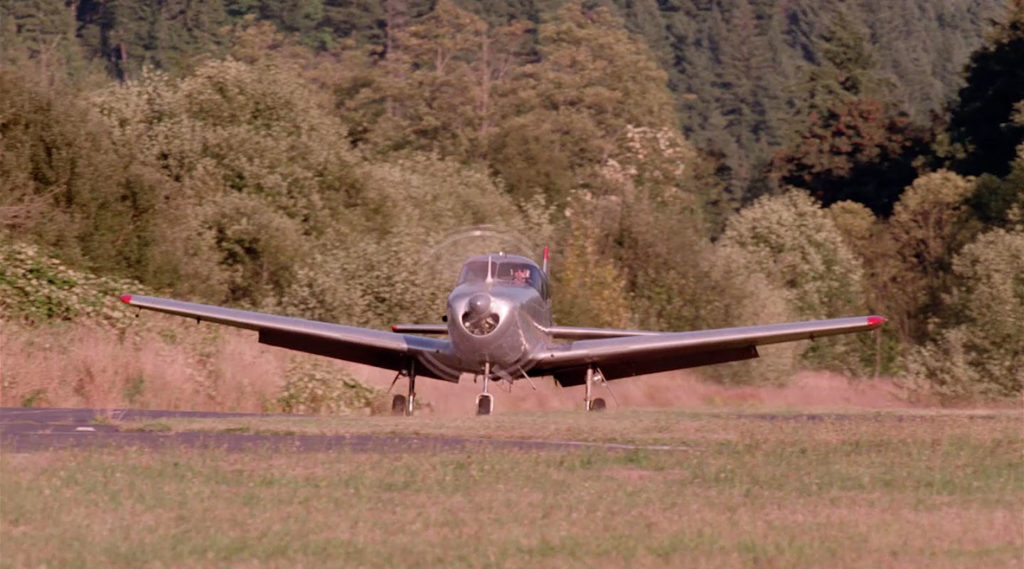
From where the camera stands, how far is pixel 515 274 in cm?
2162

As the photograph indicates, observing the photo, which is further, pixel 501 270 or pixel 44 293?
pixel 44 293

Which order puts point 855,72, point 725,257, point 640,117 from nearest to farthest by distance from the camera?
point 725,257, point 640,117, point 855,72

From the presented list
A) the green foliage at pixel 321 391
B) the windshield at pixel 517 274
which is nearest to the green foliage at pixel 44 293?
the green foliage at pixel 321 391

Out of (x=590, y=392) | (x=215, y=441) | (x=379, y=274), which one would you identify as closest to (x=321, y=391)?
(x=590, y=392)

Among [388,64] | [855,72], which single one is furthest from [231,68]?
[855,72]

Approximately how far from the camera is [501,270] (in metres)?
21.5

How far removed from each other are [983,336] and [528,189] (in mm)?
34054

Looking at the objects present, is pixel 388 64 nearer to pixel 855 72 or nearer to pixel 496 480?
pixel 855 72

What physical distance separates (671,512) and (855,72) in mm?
104211

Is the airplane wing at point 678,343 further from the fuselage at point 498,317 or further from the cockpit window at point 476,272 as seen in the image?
the cockpit window at point 476,272

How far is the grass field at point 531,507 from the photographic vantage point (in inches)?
325

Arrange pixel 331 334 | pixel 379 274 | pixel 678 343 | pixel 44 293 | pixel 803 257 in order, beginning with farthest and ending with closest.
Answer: pixel 803 257 < pixel 379 274 < pixel 44 293 < pixel 331 334 < pixel 678 343

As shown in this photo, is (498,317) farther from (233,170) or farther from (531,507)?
(233,170)

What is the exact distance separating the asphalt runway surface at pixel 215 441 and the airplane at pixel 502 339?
592 centimetres
